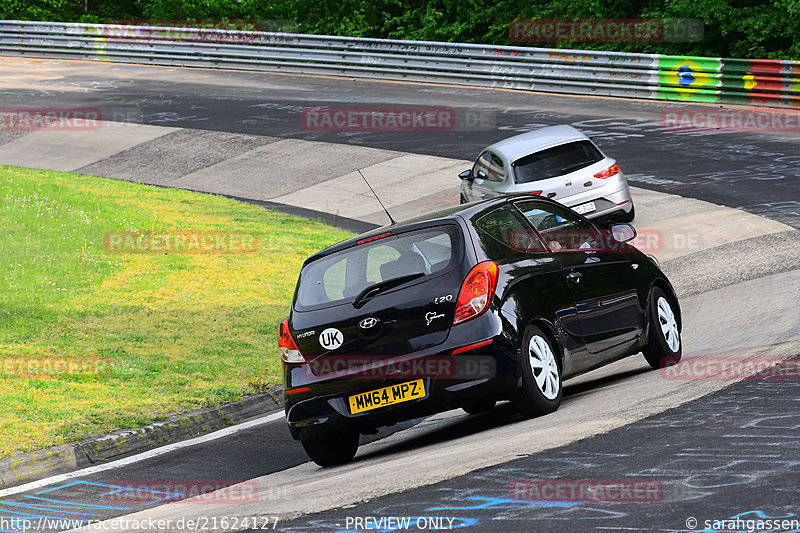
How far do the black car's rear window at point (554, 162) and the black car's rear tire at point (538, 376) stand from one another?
9.01 m

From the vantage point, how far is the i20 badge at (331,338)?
7.88 meters

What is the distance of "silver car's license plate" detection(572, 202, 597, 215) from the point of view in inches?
659

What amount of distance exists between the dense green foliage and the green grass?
638 inches

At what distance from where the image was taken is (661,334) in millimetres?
9570

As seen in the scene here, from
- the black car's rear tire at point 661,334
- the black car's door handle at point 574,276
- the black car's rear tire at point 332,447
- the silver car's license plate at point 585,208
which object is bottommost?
the black car's rear tire at point 332,447

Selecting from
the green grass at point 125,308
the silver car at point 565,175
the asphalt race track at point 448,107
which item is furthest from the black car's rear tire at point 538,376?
the asphalt race track at point 448,107

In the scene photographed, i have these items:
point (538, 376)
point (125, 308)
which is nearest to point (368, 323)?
point (538, 376)

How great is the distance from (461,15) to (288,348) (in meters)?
Result: 32.5

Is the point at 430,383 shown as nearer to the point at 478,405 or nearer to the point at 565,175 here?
the point at 478,405

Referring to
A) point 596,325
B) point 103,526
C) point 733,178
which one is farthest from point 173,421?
point 733,178

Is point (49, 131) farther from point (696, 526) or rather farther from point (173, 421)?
point (696, 526)

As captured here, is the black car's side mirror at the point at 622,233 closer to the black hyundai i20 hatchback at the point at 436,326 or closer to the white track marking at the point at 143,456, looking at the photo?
the black hyundai i20 hatchback at the point at 436,326

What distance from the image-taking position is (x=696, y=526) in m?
5.21

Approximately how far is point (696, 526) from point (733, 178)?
15938 mm
